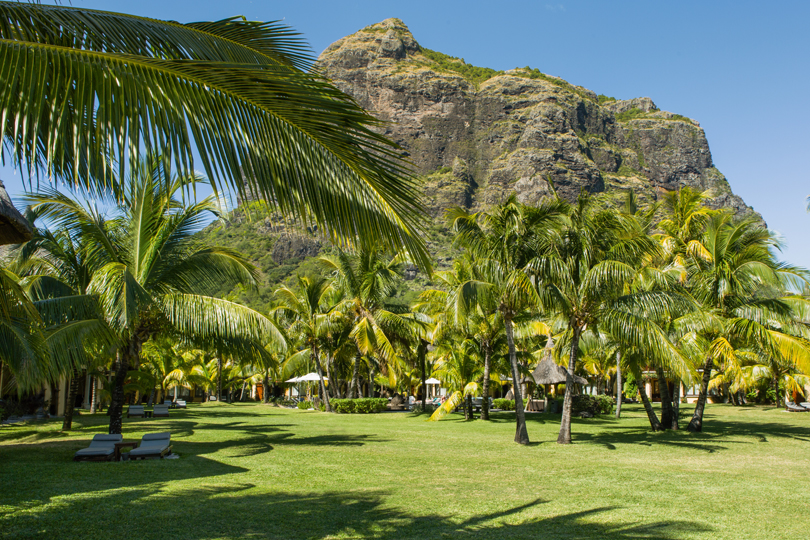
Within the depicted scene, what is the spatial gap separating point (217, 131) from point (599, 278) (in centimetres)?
1079

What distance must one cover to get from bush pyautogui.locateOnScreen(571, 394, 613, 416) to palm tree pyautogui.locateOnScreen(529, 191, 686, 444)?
461 inches

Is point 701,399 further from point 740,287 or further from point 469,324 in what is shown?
point 469,324

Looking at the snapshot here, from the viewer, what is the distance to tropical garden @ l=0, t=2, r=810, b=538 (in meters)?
2.57

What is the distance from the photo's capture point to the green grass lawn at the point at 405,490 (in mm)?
5418

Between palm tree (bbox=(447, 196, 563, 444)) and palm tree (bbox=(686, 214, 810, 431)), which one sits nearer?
palm tree (bbox=(447, 196, 563, 444))

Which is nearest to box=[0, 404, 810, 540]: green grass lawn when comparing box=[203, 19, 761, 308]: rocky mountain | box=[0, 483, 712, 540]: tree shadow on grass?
box=[0, 483, 712, 540]: tree shadow on grass

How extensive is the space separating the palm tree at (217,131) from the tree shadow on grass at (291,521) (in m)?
3.54

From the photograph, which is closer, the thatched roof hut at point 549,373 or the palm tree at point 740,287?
the palm tree at point 740,287

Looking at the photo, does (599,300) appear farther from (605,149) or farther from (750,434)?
(605,149)

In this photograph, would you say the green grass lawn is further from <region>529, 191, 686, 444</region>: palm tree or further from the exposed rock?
the exposed rock

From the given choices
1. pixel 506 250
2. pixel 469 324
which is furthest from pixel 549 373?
pixel 506 250

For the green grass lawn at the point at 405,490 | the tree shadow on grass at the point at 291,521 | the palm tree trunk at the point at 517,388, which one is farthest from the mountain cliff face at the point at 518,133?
the tree shadow on grass at the point at 291,521

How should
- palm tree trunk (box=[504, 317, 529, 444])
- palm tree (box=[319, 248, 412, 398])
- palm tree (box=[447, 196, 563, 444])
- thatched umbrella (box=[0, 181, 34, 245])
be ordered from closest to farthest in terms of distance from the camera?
thatched umbrella (box=[0, 181, 34, 245]), palm tree (box=[447, 196, 563, 444]), palm tree trunk (box=[504, 317, 529, 444]), palm tree (box=[319, 248, 412, 398])

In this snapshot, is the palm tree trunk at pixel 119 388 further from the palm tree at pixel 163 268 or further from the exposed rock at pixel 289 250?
the exposed rock at pixel 289 250
